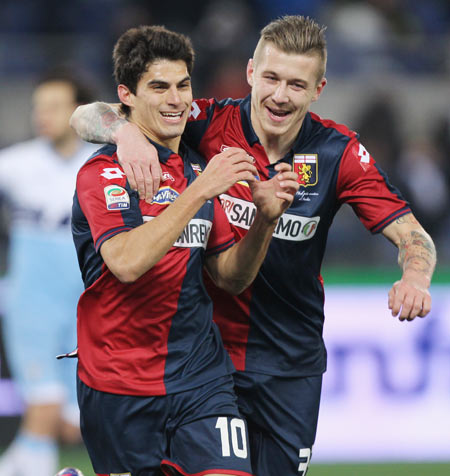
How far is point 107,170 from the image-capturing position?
12.4ft

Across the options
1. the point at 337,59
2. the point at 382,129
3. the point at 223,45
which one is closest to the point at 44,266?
the point at 382,129

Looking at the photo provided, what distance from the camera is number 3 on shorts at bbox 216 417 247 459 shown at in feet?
12.3

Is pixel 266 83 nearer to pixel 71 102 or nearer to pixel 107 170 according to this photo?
pixel 107 170

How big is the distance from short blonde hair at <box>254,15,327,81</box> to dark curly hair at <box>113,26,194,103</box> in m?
0.40

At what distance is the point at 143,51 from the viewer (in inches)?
154

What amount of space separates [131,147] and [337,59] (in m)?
7.02

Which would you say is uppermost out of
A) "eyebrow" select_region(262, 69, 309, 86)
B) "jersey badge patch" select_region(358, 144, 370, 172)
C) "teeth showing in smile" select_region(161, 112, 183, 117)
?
"eyebrow" select_region(262, 69, 309, 86)

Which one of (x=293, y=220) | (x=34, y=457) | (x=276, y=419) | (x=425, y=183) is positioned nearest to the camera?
(x=293, y=220)

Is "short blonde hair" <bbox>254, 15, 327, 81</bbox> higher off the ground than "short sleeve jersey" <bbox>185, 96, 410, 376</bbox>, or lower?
higher

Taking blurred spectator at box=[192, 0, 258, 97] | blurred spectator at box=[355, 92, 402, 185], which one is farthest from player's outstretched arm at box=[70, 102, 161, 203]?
blurred spectator at box=[192, 0, 258, 97]

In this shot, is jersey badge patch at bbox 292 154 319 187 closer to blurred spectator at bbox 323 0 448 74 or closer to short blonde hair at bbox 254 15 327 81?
short blonde hair at bbox 254 15 327 81

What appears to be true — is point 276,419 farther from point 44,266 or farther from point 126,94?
point 44,266

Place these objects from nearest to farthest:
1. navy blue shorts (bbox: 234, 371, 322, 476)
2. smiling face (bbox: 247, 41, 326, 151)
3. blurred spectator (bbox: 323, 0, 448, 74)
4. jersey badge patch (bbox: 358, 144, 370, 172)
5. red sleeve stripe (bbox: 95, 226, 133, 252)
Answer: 1. red sleeve stripe (bbox: 95, 226, 133, 252)
2. smiling face (bbox: 247, 41, 326, 151)
3. jersey badge patch (bbox: 358, 144, 370, 172)
4. navy blue shorts (bbox: 234, 371, 322, 476)
5. blurred spectator (bbox: 323, 0, 448, 74)

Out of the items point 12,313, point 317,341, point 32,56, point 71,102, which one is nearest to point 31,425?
point 12,313
